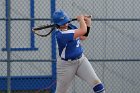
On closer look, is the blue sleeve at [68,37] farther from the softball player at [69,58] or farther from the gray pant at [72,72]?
the gray pant at [72,72]

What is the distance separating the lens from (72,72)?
258 inches

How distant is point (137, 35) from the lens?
875 cm

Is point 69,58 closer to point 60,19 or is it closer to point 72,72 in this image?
point 72,72

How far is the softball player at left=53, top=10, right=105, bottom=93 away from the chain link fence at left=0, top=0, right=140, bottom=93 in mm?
1522

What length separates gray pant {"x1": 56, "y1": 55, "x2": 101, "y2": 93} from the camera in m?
6.52

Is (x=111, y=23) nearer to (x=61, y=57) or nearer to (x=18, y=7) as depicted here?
(x=18, y=7)

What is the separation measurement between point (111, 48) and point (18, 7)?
71.1 inches

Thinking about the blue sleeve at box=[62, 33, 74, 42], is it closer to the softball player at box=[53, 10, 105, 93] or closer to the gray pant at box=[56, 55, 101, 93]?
the softball player at box=[53, 10, 105, 93]

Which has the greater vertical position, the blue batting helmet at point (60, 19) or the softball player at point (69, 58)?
the blue batting helmet at point (60, 19)

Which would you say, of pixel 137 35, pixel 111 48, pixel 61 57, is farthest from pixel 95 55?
pixel 61 57

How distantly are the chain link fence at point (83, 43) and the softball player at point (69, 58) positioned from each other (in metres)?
1.52

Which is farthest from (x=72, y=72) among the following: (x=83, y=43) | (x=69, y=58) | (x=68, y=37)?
(x=83, y=43)

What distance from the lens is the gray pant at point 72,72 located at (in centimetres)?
652

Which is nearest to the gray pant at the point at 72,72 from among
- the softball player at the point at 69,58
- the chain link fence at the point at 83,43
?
the softball player at the point at 69,58
